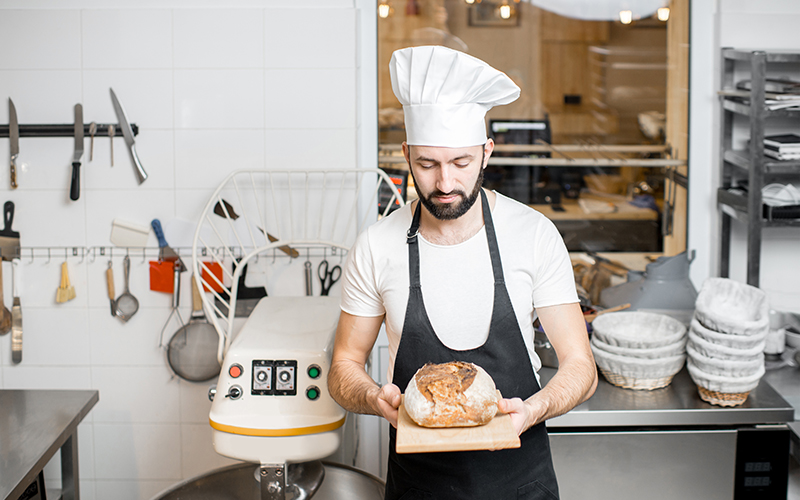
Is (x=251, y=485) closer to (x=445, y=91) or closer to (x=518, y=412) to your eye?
(x=518, y=412)

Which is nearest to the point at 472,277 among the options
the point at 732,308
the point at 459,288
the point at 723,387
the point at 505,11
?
the point at 459,288

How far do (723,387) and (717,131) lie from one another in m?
0.96

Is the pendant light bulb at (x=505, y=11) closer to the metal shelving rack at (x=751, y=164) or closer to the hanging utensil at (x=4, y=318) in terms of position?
the metal shelving rack at (x=751, y=164)

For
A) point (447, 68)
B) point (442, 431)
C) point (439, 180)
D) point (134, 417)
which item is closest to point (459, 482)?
point (442, 431)

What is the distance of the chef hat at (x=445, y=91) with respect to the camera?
4.39 ft

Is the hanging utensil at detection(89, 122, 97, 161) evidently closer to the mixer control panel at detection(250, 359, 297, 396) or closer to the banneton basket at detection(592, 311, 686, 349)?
the mixer control panel at detection(250, 359, 297, 396)

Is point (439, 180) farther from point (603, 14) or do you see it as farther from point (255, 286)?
point (603, 14)

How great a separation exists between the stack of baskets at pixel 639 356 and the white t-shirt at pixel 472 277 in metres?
0.53

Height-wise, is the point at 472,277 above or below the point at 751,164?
below

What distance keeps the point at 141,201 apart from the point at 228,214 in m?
0.28

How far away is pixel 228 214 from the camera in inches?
89.5

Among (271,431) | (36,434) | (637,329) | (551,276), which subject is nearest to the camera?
(551,276)

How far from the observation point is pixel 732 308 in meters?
1.97

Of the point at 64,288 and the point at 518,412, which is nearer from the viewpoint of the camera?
the point at 518,412
